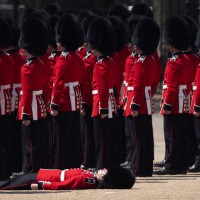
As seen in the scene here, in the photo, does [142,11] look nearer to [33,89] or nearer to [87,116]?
[87,116]

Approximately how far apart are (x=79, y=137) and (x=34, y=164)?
3.07 ft

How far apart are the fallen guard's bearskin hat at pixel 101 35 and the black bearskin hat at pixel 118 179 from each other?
1988mm

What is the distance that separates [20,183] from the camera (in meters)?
10.9

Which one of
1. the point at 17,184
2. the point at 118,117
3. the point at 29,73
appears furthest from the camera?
the point at 118,117

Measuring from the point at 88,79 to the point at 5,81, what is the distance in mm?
1484

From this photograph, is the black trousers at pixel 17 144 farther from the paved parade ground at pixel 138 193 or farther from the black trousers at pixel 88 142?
the paved parade ground at pixel 138 193

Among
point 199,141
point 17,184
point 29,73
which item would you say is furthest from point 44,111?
point 199,141

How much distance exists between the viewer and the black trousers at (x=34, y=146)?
38.8 ft

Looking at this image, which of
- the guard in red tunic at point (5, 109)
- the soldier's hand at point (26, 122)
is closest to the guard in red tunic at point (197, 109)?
the soldier's hand at point (26, 122)

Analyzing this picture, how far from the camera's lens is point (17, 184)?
35.9ft

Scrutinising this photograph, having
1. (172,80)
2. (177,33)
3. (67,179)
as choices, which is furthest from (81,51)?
(67,179)

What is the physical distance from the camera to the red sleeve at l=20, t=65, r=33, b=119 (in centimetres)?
1172

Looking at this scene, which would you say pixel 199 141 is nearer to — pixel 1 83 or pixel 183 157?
pixel 183 157

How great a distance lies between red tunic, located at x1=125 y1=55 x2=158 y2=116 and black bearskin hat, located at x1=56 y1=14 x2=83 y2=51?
65 cm
